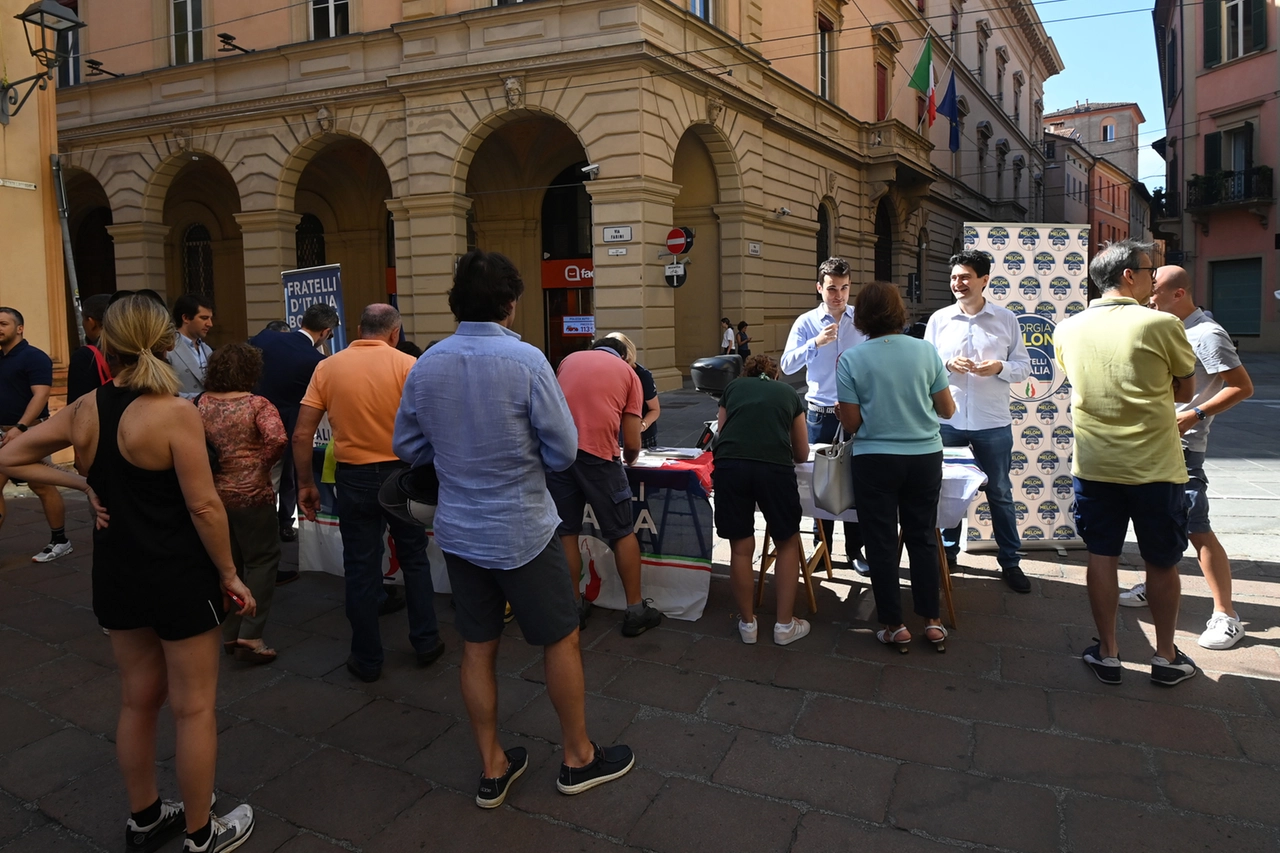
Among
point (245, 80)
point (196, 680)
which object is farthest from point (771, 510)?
point (245, 80)

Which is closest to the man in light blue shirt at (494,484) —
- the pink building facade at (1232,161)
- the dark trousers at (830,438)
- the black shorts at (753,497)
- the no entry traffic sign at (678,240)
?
the black shorts at (753,497)

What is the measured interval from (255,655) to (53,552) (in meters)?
3.05

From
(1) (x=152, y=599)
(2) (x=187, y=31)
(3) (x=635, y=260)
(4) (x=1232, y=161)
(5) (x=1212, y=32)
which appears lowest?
(1) (x=152, y=599)

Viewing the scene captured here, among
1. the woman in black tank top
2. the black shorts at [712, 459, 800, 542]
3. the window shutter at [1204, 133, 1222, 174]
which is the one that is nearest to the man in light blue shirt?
the woman in black tank top

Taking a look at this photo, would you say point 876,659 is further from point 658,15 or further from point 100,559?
point 658,15

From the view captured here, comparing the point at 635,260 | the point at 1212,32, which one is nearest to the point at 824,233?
the point at 635,260

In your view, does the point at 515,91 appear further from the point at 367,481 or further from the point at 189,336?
the point at 367,481

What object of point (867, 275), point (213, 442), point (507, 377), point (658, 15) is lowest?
point (213, 442)

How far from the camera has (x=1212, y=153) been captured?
2638cm

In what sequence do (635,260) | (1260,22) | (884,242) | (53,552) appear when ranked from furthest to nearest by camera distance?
(884,242)
(1260,22)
(635,260)
(53,552)

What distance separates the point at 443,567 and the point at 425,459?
2399 mm

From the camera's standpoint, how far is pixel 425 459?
290 centimetres

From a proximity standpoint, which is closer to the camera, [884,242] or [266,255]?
[266,255]

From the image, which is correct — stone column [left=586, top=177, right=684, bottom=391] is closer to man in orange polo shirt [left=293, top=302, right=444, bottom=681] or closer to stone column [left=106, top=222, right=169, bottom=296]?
man in orange polo shirt [left=293, top=302, right=444, bottom=681]
